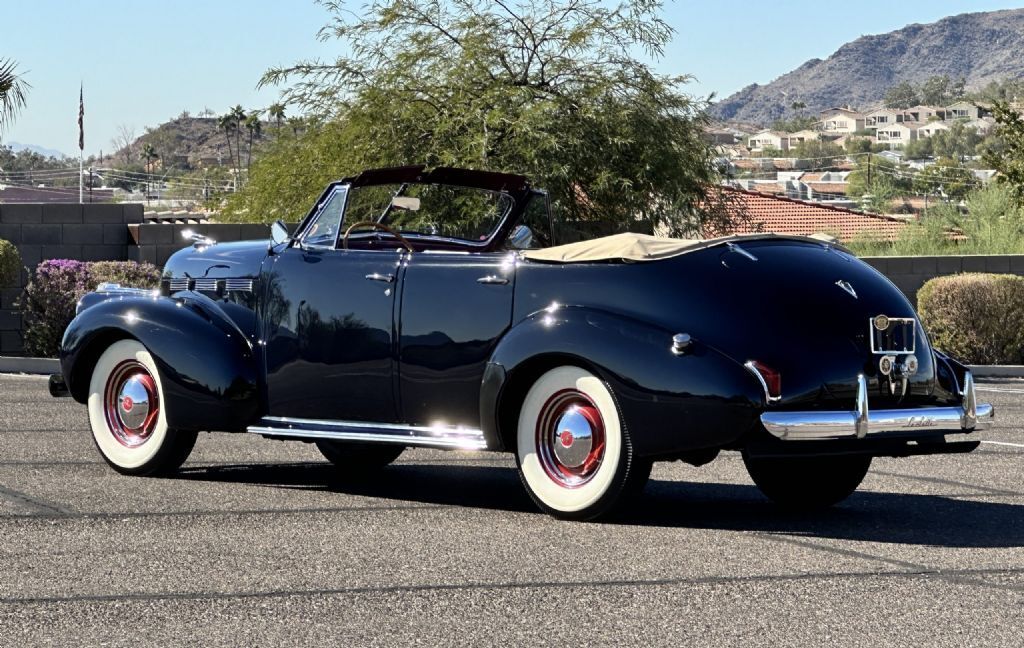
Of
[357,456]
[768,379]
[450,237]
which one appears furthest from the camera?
[357,456]

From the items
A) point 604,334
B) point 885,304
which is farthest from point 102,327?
point 885,304

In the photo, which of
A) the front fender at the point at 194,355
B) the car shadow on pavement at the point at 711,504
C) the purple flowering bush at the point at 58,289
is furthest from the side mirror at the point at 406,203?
the purple flowering bush at the point at 58,289

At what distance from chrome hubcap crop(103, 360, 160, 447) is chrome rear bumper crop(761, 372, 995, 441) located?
3.96 meters

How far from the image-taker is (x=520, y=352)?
26.5ft

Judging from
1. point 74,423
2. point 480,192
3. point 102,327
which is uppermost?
A: point 480,192

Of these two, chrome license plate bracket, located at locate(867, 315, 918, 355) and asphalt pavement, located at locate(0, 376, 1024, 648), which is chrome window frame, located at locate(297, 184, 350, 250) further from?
chrome license plate bracket, located at locate(867, 315, 918, 355)

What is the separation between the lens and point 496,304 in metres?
8.34

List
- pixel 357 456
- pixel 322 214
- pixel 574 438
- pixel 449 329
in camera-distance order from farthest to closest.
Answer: pixel 357 456, pixel 322 214, pixel 449 329, pixel 574 438

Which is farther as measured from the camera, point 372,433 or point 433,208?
point 433,208

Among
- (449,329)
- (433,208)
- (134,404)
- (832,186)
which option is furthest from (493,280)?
Result: (832,186)

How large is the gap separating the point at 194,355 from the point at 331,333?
0.92 meters

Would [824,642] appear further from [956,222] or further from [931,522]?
[956,222]

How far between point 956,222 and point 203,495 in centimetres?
2819

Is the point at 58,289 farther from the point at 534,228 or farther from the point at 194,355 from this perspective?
the point at 534,228
